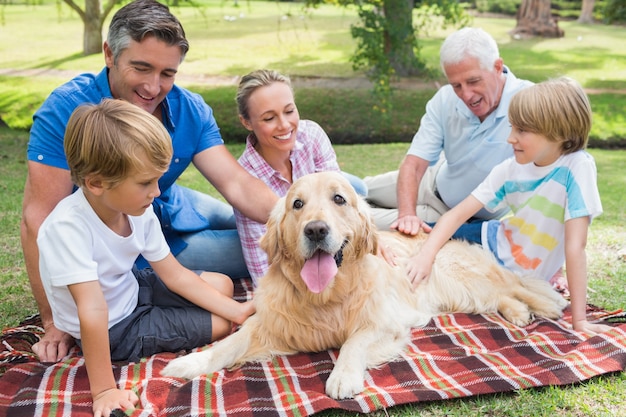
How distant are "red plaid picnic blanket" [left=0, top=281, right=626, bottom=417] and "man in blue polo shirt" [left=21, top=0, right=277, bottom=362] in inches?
14.5

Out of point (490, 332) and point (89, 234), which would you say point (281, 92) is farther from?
point (490, 332)

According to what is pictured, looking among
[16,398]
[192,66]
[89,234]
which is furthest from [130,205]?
[192,66]

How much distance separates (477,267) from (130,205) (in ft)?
7.37

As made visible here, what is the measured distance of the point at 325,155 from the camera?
4324 mm

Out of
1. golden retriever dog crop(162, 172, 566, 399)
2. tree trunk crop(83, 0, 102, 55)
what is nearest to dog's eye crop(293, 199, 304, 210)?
golden retriever dog crop(162, 172, 566, 399)

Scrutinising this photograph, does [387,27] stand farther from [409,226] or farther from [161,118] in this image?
[161,118]

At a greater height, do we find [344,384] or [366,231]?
[366,231]

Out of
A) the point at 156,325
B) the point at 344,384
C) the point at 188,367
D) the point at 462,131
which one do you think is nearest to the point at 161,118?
the point at 156,325

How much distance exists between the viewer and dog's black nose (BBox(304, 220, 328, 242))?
287 cm

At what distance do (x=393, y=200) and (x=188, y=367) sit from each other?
9.48 feet

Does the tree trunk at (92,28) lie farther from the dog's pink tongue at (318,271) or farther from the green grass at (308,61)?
the dog's pink tongue at (318,271)

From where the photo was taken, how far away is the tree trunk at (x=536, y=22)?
61.5 feet

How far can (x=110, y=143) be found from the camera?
260cm

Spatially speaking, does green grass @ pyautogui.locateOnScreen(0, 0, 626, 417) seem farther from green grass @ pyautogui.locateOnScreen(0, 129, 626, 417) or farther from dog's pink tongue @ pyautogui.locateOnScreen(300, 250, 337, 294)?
dog's pink tongue @ pyautogui.locateOnScreen(300, 250, 337, 294)
